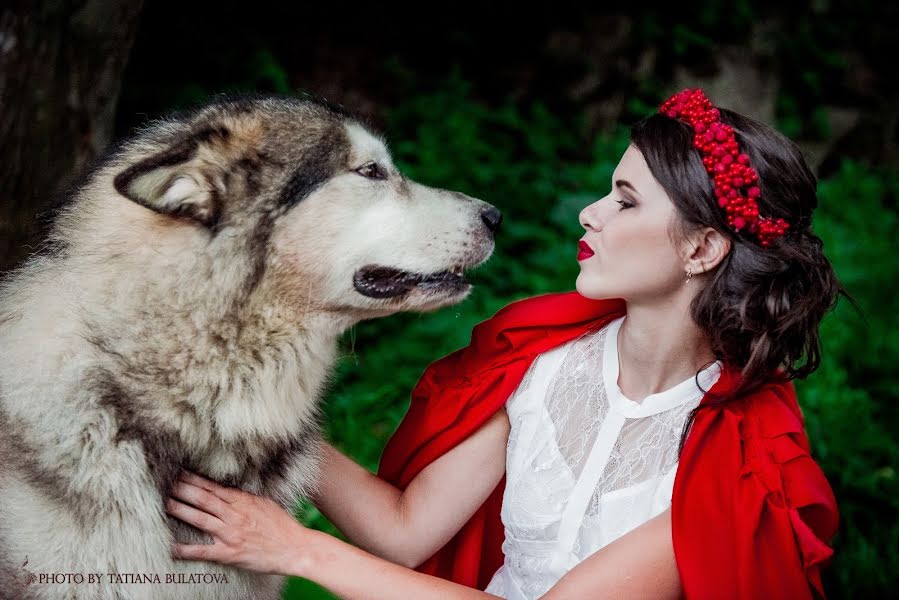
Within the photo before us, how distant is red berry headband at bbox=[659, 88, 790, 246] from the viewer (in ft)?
8.43

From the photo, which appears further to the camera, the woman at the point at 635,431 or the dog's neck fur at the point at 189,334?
the woman at the point at 635,431

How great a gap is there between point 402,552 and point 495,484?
1.32ft

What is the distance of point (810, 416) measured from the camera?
481 centimetres

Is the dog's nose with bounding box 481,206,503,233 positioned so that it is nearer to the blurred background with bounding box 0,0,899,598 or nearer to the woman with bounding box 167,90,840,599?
the woman with bounding box 167,90,840,599

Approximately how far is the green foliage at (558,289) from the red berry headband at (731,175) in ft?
5.17

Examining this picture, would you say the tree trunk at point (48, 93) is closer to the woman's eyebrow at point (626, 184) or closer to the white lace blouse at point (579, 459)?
the white lace blouse at point (579, 459)

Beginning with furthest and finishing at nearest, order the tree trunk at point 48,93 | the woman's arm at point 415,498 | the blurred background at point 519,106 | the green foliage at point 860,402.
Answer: the green foliage at point 860,402 → the blurred background at point 519,106 → the tree trunk at point 48,93 → the woman's arm at point 415,498

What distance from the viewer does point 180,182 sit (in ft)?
7.55

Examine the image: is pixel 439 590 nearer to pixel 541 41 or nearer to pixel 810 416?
pixel 810 416

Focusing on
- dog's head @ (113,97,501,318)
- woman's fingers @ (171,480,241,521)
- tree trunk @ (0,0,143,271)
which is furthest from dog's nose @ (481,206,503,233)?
tree trunk @ (0,0,143,271)

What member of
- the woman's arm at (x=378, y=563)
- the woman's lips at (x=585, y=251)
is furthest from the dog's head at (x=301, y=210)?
the woman's arm at (x=378, y=563)

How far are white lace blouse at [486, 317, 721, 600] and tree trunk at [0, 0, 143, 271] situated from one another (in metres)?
2.01

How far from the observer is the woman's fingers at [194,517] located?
2.39 meters

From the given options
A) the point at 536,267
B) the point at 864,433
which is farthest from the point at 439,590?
the point at 536,267
